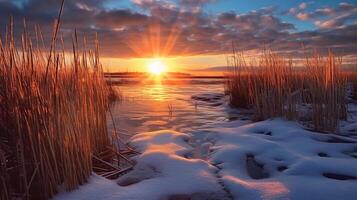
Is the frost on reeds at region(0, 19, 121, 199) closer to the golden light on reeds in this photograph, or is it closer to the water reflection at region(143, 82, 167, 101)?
the golden light on reeds

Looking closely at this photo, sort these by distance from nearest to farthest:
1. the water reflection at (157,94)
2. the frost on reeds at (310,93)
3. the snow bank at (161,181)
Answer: the snow bank at (161,181) < the frost on reeds at (310,93) < the water reflection at (157,94)

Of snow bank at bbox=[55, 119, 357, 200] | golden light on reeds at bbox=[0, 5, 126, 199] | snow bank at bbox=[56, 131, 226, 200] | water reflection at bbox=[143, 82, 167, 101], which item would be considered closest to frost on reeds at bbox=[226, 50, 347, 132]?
snow bank at bbox=[55, 119, 357, 200]

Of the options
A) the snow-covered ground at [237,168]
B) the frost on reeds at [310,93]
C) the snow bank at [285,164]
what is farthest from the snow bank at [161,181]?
the frost on reeds at [310,93]

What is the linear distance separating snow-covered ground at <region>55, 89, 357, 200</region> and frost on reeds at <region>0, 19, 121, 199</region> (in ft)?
0.54

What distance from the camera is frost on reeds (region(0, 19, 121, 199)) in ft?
6.43

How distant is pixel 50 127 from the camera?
80.7 inches

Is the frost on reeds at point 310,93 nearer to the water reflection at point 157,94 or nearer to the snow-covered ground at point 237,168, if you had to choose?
the snow-covered ground at point 237,168

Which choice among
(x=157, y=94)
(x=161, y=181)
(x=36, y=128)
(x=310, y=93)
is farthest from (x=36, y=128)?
(x=157, y=94)

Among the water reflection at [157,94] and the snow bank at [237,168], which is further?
the water reflection at [157,94]

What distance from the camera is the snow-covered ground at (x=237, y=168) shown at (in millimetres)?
2250

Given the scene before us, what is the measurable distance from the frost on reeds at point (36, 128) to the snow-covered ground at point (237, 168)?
0.16m

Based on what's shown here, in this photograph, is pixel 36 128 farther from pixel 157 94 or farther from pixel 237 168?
pixel 157 94

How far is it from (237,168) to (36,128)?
172 centimetres

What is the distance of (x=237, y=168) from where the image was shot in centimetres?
286
